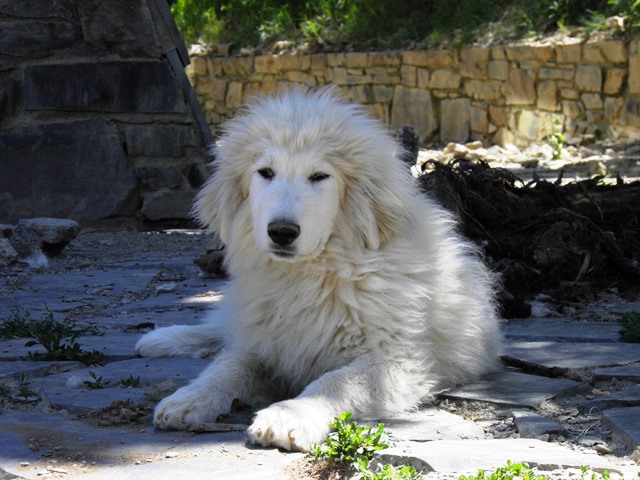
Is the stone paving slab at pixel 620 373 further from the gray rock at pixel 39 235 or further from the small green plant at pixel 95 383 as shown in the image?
the gray rock at pixel 39 235

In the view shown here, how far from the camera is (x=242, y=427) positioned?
3533mm

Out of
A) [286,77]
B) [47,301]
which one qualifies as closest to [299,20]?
[286,77]

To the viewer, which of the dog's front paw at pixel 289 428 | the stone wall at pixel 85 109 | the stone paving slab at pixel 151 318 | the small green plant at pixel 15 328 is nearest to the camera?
the dog's front paw at pixel 289 428

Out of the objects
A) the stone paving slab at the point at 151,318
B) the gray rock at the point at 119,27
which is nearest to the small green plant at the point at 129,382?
the stone paving slab at the point at 151,318

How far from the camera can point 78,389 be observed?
13.2 ft

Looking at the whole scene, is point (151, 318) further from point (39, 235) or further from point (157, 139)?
point (157, 139)

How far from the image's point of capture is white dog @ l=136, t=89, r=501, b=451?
151 inches

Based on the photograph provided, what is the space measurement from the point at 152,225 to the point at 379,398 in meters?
5.88

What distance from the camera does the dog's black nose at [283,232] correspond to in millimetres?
3768

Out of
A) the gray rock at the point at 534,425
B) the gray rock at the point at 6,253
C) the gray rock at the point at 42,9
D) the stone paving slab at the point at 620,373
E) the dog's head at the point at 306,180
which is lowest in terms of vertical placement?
the gray rock at the point at 6,253

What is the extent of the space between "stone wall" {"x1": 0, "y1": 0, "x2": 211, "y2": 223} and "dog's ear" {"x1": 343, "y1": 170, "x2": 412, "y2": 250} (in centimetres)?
530

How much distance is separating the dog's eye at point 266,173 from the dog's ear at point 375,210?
1.12 ft

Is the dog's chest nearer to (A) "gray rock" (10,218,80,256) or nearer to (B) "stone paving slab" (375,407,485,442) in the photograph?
(B) "stone paving slab" (375,407,485,442)

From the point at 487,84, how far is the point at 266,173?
15.0 meters
